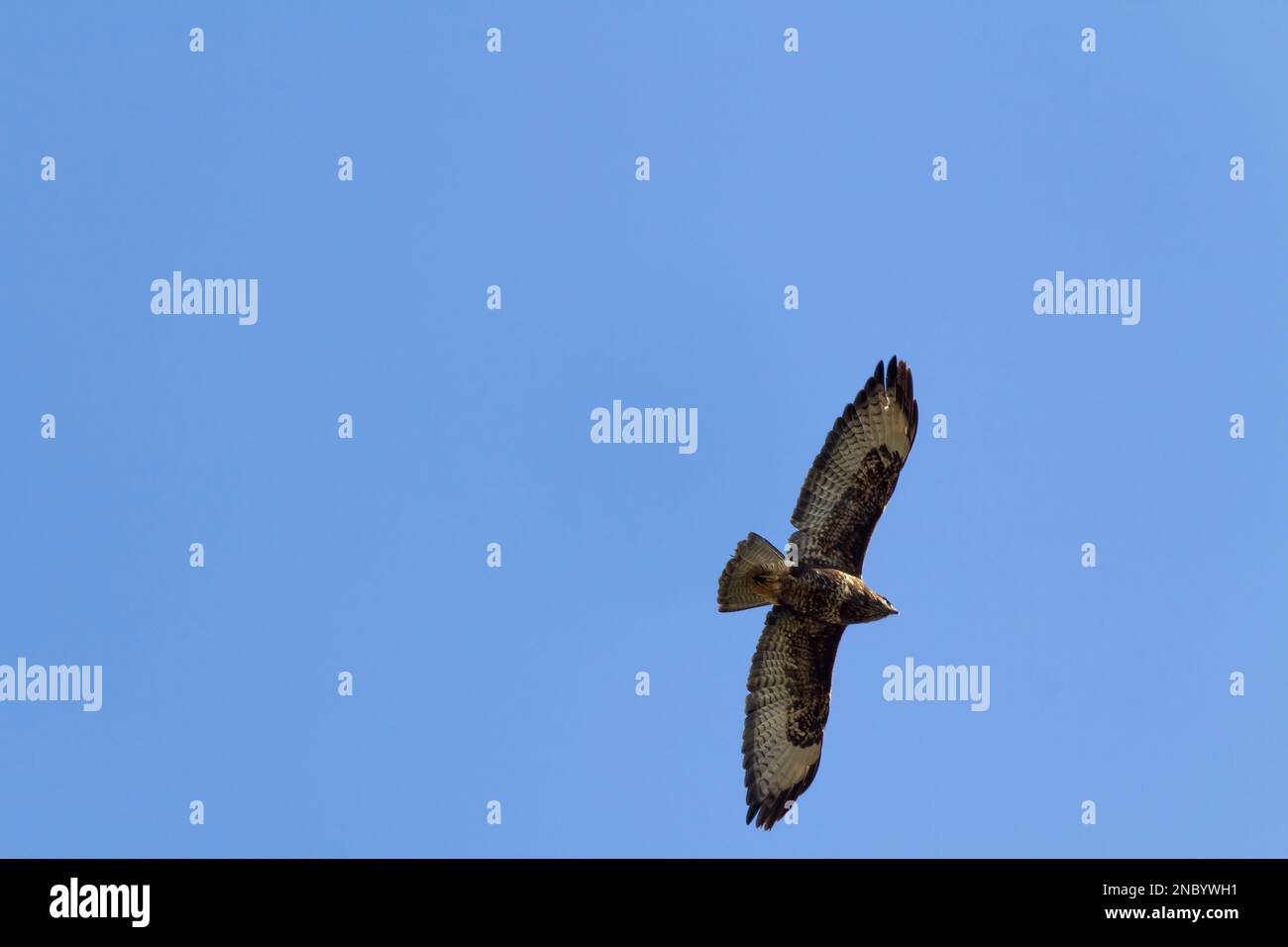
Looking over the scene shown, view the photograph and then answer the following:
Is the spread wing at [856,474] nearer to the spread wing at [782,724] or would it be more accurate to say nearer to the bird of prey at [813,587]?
the bird of prey at [813,587]

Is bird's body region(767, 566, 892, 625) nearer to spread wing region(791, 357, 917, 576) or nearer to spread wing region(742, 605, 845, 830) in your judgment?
spread wing region(791, 357, 917, 576)

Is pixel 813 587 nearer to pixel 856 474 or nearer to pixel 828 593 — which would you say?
pixel 828 593

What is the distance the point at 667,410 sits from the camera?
54.7ft

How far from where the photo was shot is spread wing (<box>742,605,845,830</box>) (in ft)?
47.2

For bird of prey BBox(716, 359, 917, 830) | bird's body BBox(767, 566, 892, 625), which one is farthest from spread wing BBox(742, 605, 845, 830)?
bird's body BBox(767, 566, 892, 625)

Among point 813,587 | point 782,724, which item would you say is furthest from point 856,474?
point 782,724

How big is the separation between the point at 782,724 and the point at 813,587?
5.42 feet

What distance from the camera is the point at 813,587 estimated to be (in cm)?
1359

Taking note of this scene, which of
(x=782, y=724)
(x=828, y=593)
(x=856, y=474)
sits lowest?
(x=782, y=724)

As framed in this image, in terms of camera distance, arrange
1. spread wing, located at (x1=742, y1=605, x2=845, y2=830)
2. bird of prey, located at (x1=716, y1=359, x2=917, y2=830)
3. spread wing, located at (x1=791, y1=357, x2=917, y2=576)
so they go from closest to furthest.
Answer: bird of prey, located at (x1=716, y1=359, x2=917, y2=830) < spread wing, located at (x1=791, y1=357, x2=917, y2=576) < spread wing, located at (x1=742, y1=605, x2=845, y2=830)

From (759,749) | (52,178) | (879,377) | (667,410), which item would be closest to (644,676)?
(759,749)

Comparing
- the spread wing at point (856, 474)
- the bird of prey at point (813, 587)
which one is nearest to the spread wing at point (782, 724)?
the bird of prey at point (813, 587)
